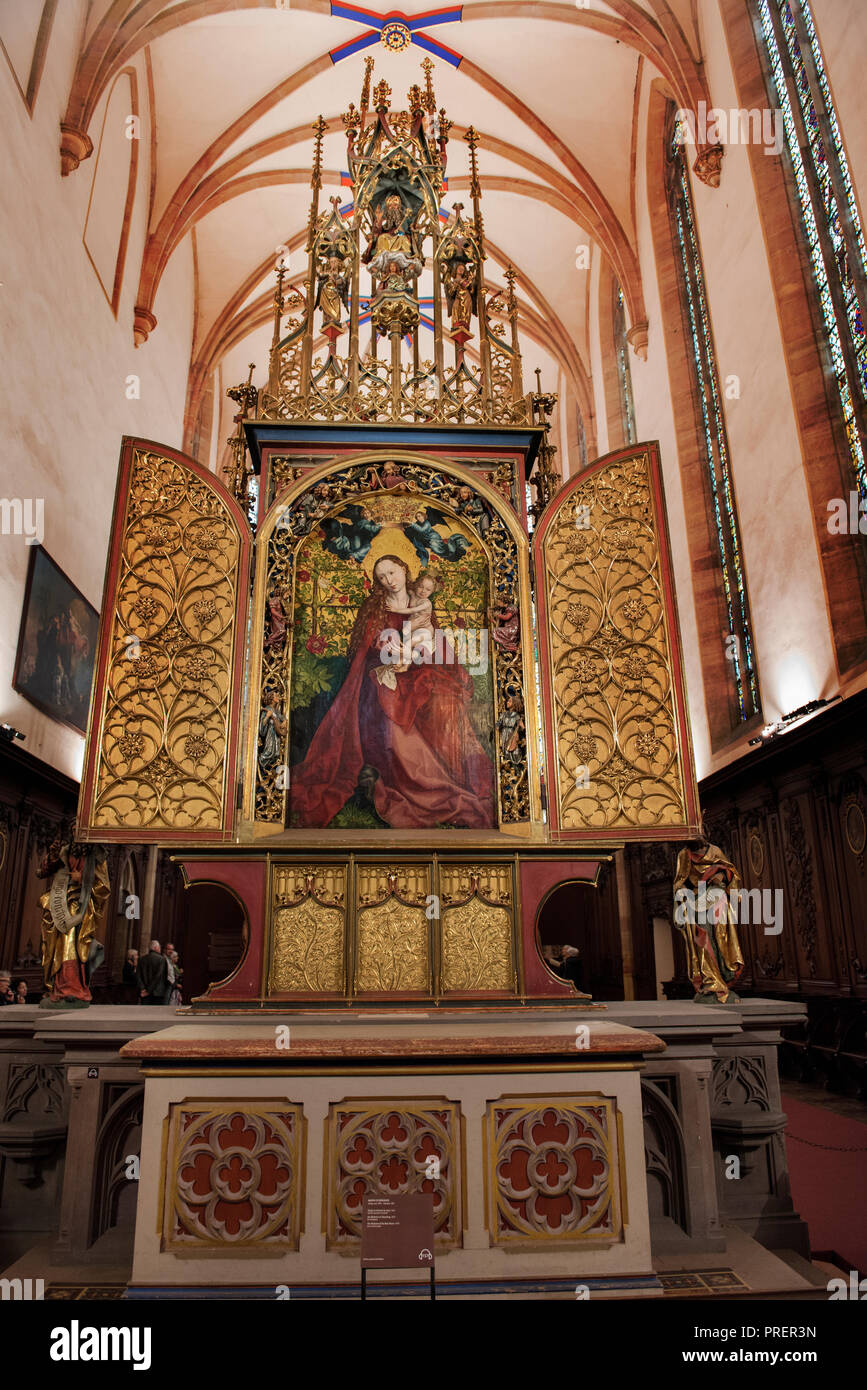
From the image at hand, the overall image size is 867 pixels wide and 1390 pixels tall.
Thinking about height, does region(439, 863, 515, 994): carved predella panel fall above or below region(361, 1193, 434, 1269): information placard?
above

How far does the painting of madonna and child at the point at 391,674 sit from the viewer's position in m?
5.70

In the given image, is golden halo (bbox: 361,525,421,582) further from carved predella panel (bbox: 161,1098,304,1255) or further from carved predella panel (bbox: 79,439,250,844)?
carved predella panel (bbox: 161,1098,304,1255)

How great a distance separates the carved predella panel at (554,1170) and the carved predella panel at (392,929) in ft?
5.46

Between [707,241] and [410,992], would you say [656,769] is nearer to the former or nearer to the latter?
[410,992]

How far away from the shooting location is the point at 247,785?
546 cm

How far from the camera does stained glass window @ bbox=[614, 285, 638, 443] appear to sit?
19.0m

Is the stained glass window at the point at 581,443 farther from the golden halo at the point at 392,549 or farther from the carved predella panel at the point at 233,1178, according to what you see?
the carved predella panel at the point at 233,1178

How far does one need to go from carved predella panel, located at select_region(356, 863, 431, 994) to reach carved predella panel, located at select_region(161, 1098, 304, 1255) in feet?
5.48

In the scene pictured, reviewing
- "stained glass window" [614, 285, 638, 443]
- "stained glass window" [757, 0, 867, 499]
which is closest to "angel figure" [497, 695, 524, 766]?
"stained glass window" [757, 0, 867, 499]

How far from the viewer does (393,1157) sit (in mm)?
3449

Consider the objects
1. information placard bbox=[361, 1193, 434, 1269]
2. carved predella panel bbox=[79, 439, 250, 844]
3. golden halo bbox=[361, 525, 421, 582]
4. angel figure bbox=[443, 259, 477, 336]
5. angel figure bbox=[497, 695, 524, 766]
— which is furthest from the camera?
angel figure bbox=[443, 259, 477, 336]

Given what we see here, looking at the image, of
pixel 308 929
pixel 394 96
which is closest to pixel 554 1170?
pixel 308 929

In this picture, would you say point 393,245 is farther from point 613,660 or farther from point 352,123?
point 613,660
